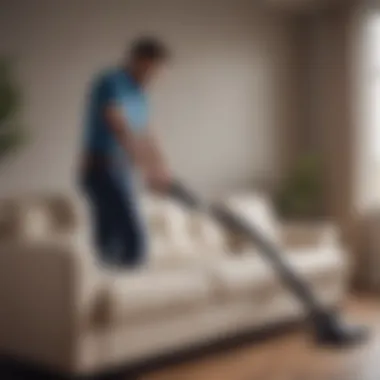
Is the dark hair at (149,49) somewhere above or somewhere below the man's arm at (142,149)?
above

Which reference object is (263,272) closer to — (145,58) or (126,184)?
(126,184)

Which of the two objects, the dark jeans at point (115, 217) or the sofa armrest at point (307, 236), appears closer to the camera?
the dark jeans at point (115, 217)


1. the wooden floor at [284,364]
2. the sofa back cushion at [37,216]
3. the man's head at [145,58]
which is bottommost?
the wooden floor at [284,364]

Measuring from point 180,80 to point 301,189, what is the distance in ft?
4.09

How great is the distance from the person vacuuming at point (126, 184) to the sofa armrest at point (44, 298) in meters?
0.58

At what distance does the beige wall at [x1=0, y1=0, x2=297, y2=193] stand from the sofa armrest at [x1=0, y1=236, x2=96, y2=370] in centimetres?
83

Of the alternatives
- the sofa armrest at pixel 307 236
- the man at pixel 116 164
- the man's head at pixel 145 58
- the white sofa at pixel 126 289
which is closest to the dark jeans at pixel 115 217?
the man at pixel 116 164

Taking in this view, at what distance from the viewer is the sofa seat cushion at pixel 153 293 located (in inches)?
136

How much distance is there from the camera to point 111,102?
4.34m

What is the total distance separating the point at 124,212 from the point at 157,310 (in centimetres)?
87

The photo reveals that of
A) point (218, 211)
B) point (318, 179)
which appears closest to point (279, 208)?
point (318, 179)

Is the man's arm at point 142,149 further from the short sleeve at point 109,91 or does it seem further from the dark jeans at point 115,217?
the dark jeans at point 115,217

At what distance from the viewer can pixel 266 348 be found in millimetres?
4199

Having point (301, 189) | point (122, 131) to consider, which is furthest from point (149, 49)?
point (301, 189)
